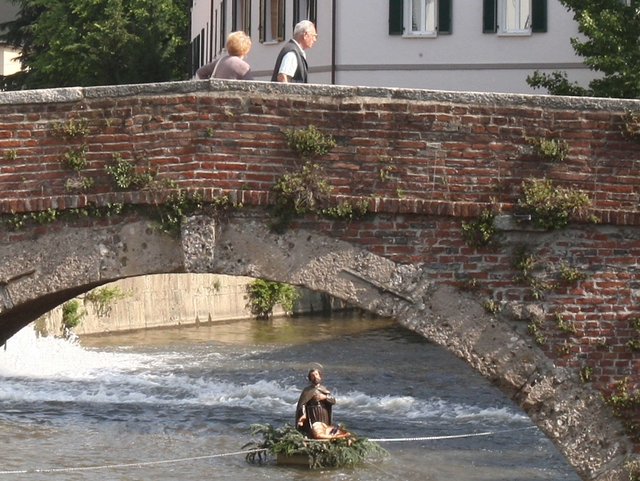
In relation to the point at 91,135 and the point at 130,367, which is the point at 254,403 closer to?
the point at 130,367

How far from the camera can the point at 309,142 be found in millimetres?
8602

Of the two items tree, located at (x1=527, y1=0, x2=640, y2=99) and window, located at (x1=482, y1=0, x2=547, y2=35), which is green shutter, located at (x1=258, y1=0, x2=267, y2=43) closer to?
window, located at (x1=482, y1=0, x2=547, y2=35)

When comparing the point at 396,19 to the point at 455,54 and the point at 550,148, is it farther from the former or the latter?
the point at 550,148

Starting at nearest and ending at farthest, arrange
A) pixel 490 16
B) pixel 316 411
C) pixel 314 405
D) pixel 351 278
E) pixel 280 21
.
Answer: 1. pixel 351 278
2. pixel 314 405
3. pixel 316 411
4. pixel 490 16
5. pixel 280 21

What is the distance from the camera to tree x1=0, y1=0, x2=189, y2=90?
107 ft

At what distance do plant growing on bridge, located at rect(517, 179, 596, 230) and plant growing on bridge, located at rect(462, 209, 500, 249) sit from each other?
205 millimetres

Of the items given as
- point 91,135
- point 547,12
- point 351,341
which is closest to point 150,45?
point 351,341

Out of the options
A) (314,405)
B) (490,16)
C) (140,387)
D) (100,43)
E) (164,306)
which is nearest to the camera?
(314,405)

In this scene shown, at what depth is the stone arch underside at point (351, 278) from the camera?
868cm

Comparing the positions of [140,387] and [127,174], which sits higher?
[127,174]

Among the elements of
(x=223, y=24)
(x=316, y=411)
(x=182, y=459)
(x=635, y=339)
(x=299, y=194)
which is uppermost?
(x=223, y=24)

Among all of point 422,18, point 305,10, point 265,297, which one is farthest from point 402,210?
point 265,297

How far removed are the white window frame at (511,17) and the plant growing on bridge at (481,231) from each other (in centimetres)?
1603

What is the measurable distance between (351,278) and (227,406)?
43.2ft
